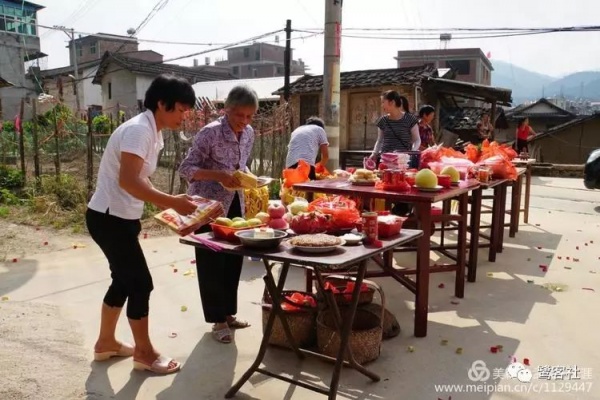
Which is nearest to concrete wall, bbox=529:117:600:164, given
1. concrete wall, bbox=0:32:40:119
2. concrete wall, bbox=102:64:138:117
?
concrete wall, bbox=102:64:138:117

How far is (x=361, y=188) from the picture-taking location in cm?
378

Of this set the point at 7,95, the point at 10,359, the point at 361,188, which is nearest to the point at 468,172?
the point at 361,188

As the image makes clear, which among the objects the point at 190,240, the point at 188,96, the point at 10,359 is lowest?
the point at 10,359

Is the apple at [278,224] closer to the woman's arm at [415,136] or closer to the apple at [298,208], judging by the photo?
the apple at [298,208]

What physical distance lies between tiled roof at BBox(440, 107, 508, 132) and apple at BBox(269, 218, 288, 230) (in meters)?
14.1

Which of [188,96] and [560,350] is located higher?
[188,96]

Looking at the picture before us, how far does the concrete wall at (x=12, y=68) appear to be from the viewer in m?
25.1

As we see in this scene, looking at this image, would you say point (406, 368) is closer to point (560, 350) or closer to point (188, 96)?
point (560, 350)

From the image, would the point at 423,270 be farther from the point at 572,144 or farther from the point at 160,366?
the point at 572,144

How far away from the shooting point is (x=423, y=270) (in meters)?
3.46

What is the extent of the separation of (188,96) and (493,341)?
2679mm

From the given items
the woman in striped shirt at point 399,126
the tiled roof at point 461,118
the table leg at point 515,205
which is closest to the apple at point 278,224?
the woman in striped shirt at point 399,126

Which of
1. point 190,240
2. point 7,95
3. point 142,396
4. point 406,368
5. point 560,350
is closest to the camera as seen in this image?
point 190,240

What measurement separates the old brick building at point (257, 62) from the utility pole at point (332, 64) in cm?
4657
